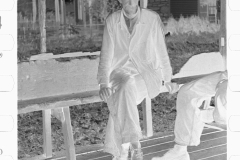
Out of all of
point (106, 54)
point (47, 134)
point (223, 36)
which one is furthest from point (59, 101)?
point (223, 36)

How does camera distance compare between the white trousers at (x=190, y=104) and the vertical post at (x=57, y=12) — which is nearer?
the vertical post at (x=57, y=12)

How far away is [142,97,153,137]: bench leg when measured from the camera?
A: 184cm

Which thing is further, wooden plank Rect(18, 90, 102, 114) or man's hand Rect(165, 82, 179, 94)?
man's hand Rect(165, 82, 179, 94)

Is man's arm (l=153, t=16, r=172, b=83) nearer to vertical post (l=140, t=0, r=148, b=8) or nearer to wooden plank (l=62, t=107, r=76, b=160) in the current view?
vertical post (l=140, t=0, r=148, b=8)

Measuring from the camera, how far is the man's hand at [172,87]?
1.83 m

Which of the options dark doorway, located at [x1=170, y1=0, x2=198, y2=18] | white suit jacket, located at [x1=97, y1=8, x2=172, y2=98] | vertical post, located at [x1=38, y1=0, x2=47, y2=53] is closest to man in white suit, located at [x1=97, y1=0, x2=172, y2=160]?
white suit jacket, located at [x1=97, y1=8, x2=172, y2=98]

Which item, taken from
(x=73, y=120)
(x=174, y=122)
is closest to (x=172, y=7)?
(x=174, y=122)

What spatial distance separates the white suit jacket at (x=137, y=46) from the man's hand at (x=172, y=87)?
0.06 meters

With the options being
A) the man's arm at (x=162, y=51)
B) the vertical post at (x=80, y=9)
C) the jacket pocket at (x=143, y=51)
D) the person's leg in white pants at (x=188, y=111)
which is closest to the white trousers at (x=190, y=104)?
the person's leg in white pants at (x=188, y=111)

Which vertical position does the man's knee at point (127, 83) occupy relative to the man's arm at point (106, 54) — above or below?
below

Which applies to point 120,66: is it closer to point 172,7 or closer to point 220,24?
point 172,7

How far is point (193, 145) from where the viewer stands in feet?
6.20

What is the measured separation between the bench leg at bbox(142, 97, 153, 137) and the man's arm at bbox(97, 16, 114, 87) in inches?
7.2

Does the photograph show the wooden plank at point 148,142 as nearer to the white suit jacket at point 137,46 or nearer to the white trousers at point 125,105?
the white trousers at point 125,105
